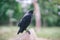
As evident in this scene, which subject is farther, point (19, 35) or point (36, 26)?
point (36, 26)

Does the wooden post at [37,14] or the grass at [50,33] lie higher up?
the wooden post at [37,14]

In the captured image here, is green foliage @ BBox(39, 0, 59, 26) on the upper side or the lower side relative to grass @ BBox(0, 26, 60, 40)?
upper

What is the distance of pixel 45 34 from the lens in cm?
140

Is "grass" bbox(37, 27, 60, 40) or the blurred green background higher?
the blurred green background

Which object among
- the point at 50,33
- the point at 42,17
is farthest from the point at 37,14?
the point at 50,33

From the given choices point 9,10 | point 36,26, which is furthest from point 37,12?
point 9,10

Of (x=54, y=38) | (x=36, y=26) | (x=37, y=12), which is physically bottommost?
(x=54, y=38)

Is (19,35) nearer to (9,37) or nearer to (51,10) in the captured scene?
(9,37)

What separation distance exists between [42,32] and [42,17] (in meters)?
0.12

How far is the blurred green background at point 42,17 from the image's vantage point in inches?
55.0

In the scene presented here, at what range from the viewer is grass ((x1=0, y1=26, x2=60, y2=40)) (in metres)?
1.39

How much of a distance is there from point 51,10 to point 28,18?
272mm

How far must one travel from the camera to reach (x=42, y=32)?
140 cm

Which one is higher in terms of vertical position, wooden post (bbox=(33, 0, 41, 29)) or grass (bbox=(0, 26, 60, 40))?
wooden post (bbox=(33, 0, 41, 29))
